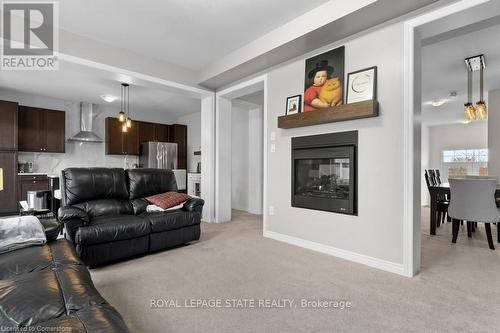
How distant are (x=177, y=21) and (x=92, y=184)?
225 cm

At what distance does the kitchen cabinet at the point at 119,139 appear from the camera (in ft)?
20.9

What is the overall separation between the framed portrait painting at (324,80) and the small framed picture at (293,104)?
12 cm

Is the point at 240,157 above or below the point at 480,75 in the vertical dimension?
below

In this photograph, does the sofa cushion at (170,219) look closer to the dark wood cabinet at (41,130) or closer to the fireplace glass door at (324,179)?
the fireplace glass door at (324,179)

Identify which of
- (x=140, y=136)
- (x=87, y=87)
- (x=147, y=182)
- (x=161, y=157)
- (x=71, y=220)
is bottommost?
(x=71, y=220)

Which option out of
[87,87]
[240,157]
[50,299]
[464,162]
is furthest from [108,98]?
[464,162]

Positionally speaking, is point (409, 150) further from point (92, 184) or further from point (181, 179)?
point (181, 179)

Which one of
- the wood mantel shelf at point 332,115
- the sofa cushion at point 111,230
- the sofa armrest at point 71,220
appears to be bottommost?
the sofa cushion at point 111,230

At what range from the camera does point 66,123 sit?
5.93 metres

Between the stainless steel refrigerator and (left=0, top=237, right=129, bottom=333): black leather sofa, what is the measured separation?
17.0 ft

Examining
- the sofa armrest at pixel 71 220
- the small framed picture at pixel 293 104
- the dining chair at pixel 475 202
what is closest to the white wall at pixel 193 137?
the small framed picture at pixel 293 104

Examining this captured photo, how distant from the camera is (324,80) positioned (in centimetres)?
310

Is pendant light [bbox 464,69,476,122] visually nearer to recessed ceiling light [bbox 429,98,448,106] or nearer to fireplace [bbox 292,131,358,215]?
recessed ceiling light [bbox 429,98,448,106]

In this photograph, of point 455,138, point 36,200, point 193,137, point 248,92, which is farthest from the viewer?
point 455,138
